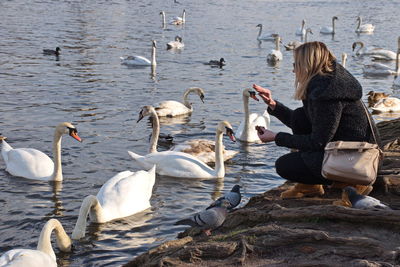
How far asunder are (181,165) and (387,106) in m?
7.18

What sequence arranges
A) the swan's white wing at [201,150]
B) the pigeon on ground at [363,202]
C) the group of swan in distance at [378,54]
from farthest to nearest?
the group of swan in distance at [378,54]
the swan's white wing at [201,150]
the pigeon on ground at [363,202]

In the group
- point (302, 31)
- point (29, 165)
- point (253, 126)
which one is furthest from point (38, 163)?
point (302, 31)

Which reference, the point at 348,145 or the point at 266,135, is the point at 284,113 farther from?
the point at 348,145

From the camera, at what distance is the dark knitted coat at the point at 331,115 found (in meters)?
5.88

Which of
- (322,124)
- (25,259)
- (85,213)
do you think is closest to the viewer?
(25,259)

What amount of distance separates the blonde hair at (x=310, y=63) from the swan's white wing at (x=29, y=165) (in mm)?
4869

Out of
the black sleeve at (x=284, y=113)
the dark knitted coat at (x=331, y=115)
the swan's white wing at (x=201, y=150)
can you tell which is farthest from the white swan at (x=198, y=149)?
the dark knitted coat at (x=331, y=115)

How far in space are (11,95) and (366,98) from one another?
342 inches

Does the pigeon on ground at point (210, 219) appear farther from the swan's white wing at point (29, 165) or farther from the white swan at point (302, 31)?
the white swan at point (302, 31)

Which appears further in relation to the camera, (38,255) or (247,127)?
(247,127)

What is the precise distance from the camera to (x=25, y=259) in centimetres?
583

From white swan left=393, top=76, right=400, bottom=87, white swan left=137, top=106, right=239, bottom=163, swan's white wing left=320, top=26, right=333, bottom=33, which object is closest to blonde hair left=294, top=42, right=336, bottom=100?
white swan left=137, top=106, right=239, bottom=163

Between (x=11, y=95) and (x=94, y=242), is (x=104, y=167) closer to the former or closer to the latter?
(x=94, y=242)

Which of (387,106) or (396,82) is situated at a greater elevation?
(396,82)
